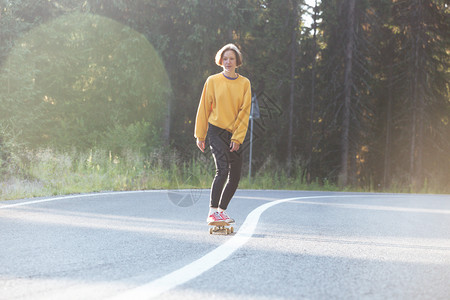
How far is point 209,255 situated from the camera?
3.93m

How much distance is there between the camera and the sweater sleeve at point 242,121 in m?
5.16

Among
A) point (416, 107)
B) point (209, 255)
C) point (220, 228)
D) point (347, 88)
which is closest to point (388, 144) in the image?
point (416, 107)

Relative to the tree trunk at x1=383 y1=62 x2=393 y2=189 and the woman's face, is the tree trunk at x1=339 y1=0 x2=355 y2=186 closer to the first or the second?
the tree trunk at x1=383 y1=62 x2=393 y2=189

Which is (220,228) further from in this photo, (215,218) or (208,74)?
(208,74)

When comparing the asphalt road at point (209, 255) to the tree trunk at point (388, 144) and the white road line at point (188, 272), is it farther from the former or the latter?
the tree trunk at point (388, 144)

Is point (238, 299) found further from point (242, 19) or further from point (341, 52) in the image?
point (341, 52)

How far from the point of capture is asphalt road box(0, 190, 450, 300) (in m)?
2.90

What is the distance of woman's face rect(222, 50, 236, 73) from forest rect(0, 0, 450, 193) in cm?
1339

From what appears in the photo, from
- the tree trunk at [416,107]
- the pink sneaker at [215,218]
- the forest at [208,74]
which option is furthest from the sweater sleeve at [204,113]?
Result: the tree trunk at [416,107]

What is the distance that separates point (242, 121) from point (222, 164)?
1.75 feet

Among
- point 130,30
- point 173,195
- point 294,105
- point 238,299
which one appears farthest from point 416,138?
point 238,299

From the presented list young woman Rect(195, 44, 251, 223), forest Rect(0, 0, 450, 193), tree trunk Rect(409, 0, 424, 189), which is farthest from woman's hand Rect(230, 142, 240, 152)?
tree trunk Rect(409, 0, 424, 189)

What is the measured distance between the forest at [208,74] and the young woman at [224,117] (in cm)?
1338

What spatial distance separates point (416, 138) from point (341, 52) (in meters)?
6.27
